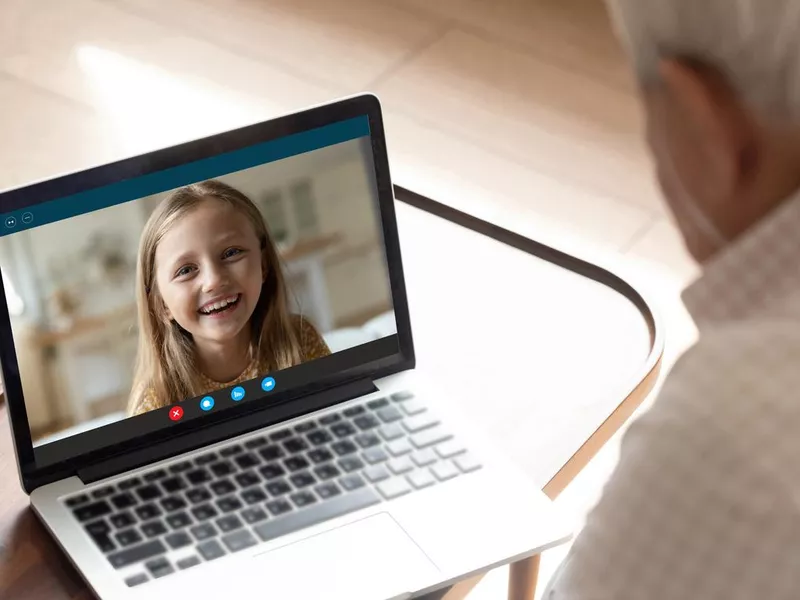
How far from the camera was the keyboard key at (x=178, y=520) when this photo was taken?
93 cm

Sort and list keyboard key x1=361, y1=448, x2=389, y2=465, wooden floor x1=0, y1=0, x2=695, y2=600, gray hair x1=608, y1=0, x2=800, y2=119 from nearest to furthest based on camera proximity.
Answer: gray hair x1=608, y1=0, x2=800, y2=119
keyboard key x1=361, y1=448, x2=389, y2=465
wooden floor x1=0, y1=0, x2=695, y2=600

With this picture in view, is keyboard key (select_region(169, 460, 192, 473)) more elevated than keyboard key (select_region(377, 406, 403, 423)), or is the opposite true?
keyboard key (select_region(169, 460, 192, 473))

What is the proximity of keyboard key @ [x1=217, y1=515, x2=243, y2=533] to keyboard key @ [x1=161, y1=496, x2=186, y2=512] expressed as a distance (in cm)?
3

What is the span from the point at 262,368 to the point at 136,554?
7.2 inches

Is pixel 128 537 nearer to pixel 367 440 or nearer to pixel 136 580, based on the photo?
pixel 136 580

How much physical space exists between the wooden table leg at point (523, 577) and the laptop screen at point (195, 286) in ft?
0.67

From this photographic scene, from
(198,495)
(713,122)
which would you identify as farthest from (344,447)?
(713,122)

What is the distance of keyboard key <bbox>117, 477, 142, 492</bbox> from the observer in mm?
960

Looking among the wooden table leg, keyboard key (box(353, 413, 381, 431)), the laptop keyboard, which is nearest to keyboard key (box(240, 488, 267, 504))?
the laptop keyboard

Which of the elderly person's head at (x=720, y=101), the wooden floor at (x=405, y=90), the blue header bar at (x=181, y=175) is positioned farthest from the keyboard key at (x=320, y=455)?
the wooden floor at (x=405, y=90)

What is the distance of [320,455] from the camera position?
0.99 m

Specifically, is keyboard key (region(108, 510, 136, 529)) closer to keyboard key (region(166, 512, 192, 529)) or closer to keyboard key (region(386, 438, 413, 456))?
keyboard key (region(166, 512, 192, 529))

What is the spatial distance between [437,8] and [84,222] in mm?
1901

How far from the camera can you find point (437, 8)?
274 cm
